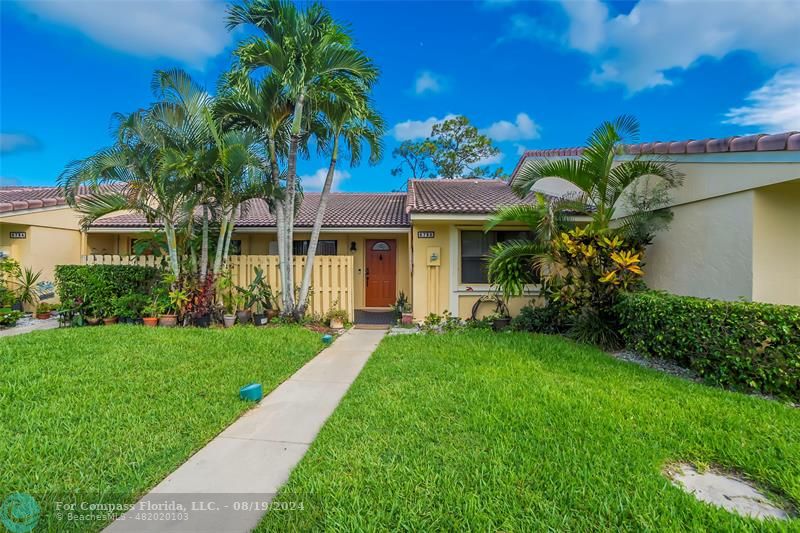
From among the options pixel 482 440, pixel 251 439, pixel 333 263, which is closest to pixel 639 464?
pixel 482 440

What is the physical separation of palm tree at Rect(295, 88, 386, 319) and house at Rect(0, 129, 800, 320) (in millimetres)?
1195

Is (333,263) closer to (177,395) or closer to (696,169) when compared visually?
(177,395)

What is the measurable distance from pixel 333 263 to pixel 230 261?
2895mm

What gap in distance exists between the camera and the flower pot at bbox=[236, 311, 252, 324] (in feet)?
29.5

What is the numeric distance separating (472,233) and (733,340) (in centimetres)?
598

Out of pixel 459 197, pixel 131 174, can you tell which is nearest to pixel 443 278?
pixel 459 197

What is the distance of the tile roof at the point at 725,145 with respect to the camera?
4730 mm

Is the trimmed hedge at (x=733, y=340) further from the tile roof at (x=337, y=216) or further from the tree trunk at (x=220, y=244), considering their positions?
the tree trunk at (x=220, y=244)

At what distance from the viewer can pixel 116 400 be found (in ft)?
13.7

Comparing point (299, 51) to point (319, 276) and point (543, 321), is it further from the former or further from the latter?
point (543, 321)

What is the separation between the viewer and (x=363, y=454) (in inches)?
120

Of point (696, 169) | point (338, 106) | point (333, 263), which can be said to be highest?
point (338, 106)

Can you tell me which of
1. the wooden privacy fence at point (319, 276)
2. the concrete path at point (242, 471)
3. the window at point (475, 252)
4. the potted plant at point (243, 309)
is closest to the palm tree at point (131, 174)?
the wooden privacy fence at point (319, 276)

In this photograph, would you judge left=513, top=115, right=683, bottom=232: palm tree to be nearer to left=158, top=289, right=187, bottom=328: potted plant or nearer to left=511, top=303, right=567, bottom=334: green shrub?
left=511, top=303, right=567, bottom=334: green shrub
